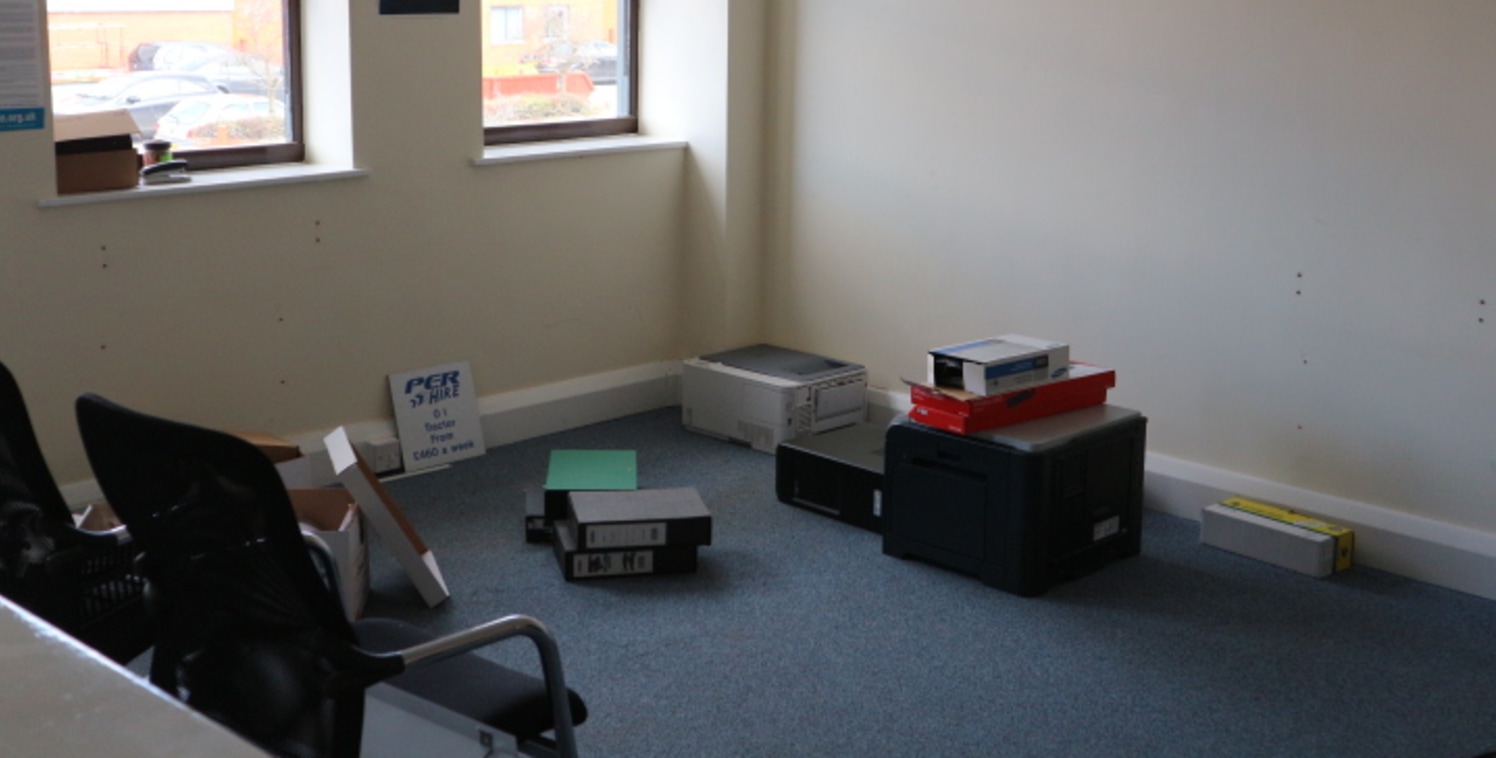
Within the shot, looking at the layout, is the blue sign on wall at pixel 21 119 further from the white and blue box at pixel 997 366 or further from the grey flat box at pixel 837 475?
the white and blue box at pixel 997 366

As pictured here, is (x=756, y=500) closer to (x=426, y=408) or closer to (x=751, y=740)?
(x=426, y=408)

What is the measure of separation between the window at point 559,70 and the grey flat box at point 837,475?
1.53 metres

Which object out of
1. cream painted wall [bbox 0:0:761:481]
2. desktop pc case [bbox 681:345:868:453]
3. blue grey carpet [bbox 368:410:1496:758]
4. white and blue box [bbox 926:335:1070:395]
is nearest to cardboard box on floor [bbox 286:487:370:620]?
blue grey carpet [bbox 368:410:1496:758]

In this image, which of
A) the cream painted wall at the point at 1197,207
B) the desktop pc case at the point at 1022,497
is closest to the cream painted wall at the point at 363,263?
the cream painted wall at the point at 1197,207

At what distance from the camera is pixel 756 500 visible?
15.2 feet

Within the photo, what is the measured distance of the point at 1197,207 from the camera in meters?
4.38

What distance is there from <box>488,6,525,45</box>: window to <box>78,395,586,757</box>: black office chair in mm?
3250

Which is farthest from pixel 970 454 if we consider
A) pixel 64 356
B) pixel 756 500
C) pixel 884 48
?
pixel 64 356

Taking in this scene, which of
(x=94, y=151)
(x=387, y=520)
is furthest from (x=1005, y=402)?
(x=94, y=151)

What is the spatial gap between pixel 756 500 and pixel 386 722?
2201mm

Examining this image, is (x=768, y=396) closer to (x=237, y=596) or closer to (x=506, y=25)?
(x=506, y=25)

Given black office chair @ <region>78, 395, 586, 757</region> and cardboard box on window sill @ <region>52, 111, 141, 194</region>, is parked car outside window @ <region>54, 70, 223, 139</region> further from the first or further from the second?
black office chair @ <region>78, 395, 586, 757</region>

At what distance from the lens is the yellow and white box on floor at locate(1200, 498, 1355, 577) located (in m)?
4.07

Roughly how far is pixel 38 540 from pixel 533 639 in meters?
0.89
